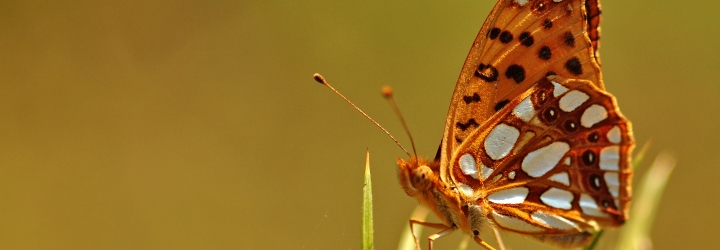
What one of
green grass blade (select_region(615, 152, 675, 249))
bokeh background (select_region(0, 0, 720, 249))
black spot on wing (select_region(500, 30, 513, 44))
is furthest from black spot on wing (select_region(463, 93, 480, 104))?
bokeh background (select_region(0, 0, 720, 249))

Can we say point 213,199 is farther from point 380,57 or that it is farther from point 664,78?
point 664,78

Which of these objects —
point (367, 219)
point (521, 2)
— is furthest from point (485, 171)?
point (367, 219)

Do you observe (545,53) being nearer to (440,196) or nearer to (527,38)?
(527,38)

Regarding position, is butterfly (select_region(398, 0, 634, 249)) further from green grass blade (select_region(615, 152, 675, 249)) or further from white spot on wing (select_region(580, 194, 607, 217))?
green grass blade (select_region(615, 152, 675, 249))

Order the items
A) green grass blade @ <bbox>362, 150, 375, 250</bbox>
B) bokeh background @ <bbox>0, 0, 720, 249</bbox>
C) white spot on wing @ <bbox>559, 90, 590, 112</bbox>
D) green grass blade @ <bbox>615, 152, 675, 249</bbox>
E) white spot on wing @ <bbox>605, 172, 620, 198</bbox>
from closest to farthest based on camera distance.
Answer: green grass blade @ <bbox>362, 150, 375, 250</bbox>
green grass blade @ <bbox>615, 152, 675, 249</bbox>
white spot on wing @ <bbox>605, 172, 620, 198</bbox>
white spot on wing @ <bbox>559, 90, 590, 112</bbox>
bokeh background @ <bbox>0, 0, 720, 249</bbox>

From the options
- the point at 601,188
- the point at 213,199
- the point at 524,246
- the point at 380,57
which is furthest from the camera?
the point at 380,57

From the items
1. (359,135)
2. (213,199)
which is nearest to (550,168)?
(359,135)
